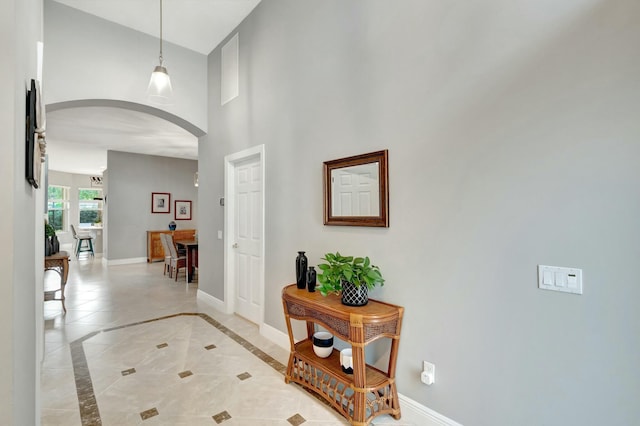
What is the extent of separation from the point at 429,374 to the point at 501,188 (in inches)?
47.9

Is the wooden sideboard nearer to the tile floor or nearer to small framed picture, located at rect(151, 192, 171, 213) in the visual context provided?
small framed picture, located at rect(151, 192, 171, 213)

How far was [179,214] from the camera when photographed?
9148 millimetres

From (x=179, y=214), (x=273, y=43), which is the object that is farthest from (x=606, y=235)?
(x=179, y=214)

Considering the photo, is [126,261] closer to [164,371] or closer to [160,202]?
[160,202]

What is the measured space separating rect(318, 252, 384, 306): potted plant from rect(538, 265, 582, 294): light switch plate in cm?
90

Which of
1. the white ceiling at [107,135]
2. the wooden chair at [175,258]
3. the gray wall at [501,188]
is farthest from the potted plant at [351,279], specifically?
the wooden chair at [175,258]

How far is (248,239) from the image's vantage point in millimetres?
3881

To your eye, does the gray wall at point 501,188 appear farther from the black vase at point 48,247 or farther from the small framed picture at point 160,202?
the small framed picture at point 160,202

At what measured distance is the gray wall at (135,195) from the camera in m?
7.98

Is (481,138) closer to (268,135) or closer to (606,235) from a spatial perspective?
(606,235)

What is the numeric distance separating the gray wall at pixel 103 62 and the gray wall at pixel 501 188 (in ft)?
8.57

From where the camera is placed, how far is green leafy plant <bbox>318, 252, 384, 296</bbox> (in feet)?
6.59

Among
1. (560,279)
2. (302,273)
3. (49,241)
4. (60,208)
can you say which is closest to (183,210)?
(49,241)

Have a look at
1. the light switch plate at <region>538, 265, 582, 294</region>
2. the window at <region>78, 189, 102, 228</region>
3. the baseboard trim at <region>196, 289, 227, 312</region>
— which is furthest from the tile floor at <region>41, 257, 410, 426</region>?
the window at <region>78, 189, 102, 228</region>
